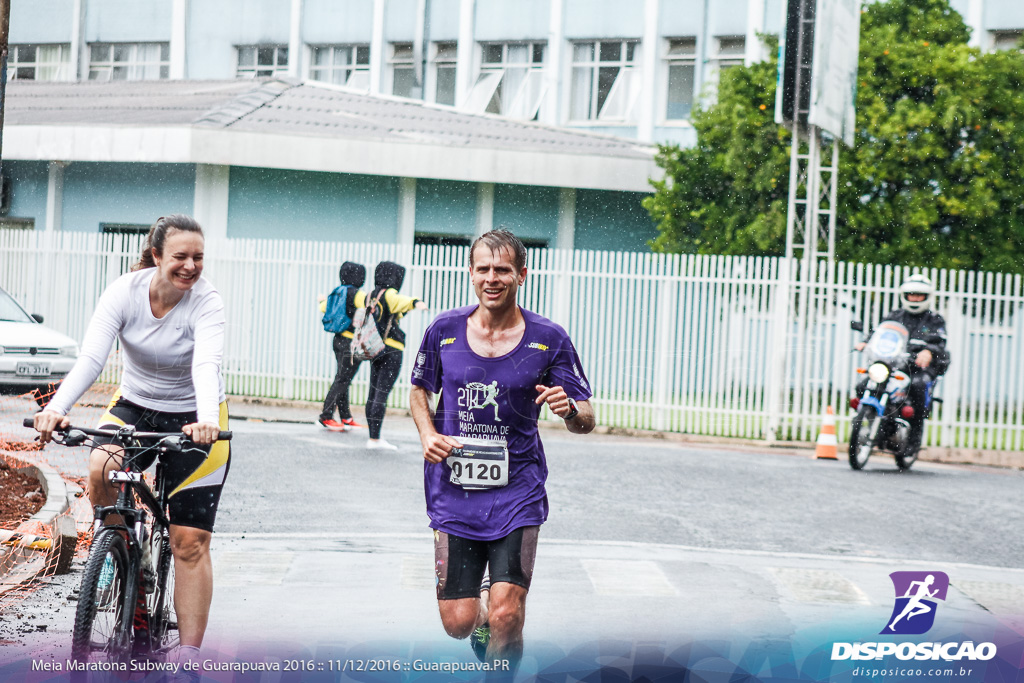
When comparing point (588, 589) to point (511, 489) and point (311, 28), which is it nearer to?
point (511, 489)

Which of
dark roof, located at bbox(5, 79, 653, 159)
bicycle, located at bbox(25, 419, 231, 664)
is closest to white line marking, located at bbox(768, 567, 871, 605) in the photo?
bicycle, located at bbox(25, 419, 231, 664)

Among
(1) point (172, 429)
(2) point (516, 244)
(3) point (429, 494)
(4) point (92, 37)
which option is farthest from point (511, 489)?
(4) point (92, 37)

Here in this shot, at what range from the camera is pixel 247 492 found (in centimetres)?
1020

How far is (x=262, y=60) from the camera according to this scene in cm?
3225

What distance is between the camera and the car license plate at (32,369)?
→ 15523mm

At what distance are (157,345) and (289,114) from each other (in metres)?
20.5

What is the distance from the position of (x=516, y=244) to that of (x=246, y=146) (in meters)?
19.0

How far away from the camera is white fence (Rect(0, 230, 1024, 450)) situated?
16344 mm

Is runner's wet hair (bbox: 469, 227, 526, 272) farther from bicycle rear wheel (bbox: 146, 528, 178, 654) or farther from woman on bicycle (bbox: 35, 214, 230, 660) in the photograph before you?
bicycle rear wheel (bbox: 146, 528, 178, 654)

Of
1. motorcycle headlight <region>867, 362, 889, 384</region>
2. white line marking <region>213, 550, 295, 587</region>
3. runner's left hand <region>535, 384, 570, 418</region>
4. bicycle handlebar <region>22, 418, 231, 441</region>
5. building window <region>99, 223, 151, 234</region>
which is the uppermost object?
building window <region>99, 223, 151, 234</region>

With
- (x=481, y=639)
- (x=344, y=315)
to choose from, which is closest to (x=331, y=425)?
(x=344, y=315)

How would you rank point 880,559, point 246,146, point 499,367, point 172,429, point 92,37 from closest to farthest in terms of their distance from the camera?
1. point 499,367
2. point 172,429
3. point 880,559
4. point 246,146
5. point 92,37

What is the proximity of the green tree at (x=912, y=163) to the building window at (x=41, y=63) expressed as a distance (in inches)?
748

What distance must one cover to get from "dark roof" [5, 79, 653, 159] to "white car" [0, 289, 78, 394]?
24.9 ft
